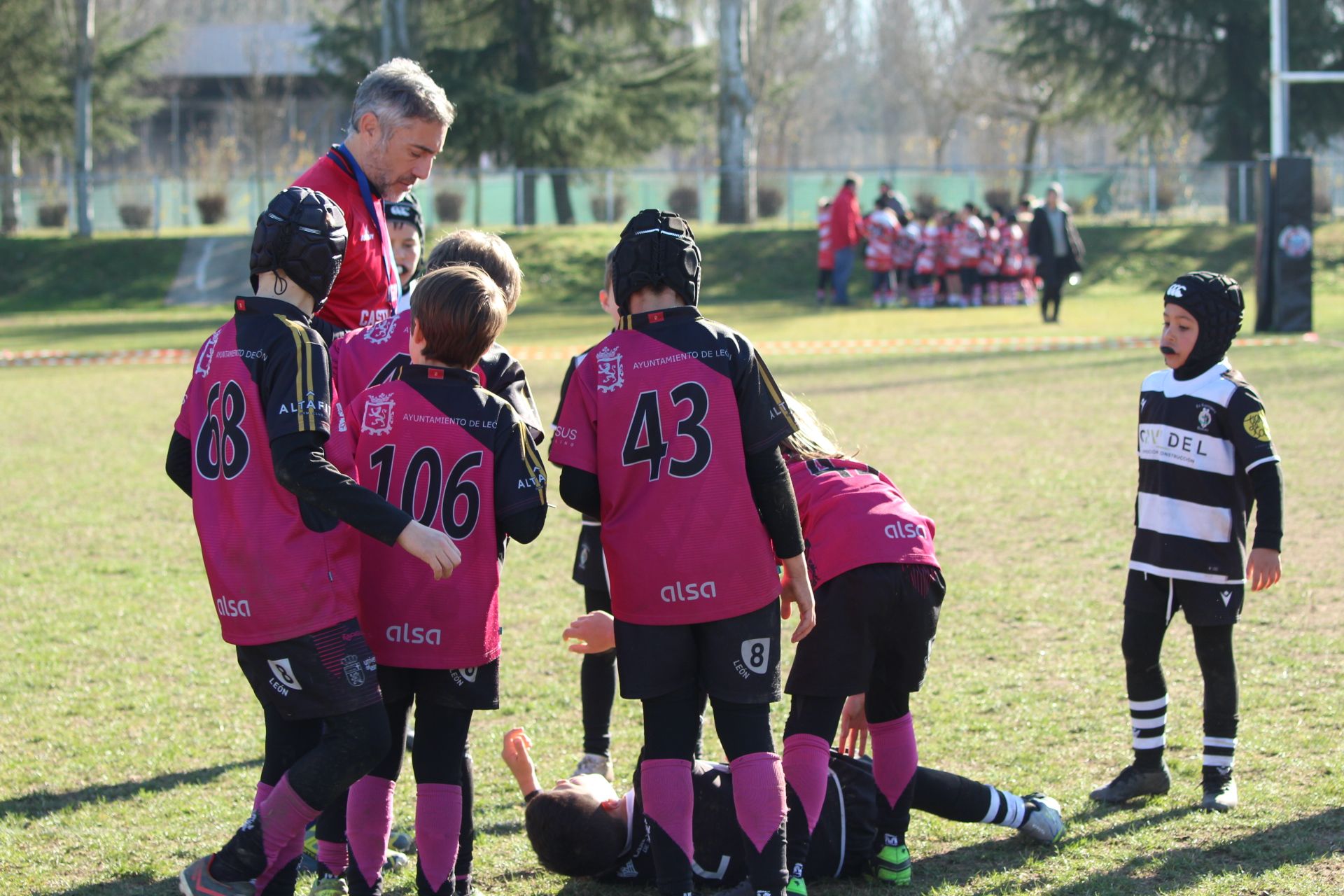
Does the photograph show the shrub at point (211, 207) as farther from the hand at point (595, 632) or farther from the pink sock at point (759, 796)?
the pink sock at point (759, 796)

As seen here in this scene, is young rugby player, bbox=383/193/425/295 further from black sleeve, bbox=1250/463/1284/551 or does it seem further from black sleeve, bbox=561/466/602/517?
black sleeve, bbox=1250/463/1284/551

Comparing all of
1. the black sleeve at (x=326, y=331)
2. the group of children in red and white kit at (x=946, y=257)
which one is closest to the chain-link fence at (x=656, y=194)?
the group of children in red and white kit at (x=946, y=257)

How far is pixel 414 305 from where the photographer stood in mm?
3256

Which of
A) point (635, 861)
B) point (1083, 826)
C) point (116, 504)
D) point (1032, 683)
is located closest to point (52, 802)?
point (635, 861)

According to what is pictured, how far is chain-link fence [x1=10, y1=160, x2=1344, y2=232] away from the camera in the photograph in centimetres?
3262

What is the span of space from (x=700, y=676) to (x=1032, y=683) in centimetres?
225

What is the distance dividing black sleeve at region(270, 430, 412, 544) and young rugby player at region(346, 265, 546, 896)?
0.23 m

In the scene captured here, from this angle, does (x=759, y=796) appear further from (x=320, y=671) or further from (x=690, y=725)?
(x=320, y=671)

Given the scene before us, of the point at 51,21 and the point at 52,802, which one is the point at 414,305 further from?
the point at 51,21

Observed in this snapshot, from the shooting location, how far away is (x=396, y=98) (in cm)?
399

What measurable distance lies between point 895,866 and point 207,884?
1.76m

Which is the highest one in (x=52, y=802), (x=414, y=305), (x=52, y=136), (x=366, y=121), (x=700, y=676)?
(x=52, y=136)

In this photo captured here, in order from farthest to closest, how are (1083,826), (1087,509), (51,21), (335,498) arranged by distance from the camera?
(51,21) → (1087,509) → (1083,826) → (335,498)

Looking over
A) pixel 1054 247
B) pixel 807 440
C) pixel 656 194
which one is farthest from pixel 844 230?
pixel 807 440
